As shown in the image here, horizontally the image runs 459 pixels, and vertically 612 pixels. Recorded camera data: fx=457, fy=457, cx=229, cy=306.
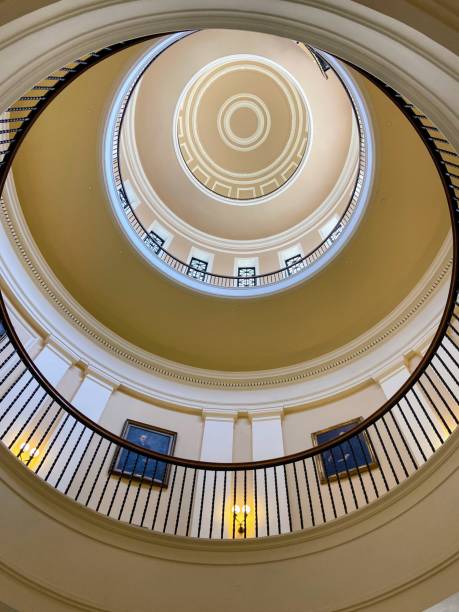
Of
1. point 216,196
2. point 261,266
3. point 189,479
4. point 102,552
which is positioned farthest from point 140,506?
point 216,196

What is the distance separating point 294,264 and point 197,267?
2.71 metres

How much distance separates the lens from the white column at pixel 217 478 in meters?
7.21

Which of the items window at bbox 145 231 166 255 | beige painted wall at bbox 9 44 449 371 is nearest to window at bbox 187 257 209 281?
window at bbox 145 231 166 255

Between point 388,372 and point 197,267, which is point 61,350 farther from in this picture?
point 388,372

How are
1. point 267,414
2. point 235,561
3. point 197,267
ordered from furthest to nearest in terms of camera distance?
point 197,267, point 267,414, point 235,561

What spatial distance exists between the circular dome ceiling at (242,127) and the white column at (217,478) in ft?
22.9

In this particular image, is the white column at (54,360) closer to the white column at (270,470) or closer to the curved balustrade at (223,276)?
the curved balustrade at (223,276)

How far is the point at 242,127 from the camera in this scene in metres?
14.9

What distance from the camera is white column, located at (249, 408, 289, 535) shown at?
721cm

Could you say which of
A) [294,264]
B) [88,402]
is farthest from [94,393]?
[294,264]

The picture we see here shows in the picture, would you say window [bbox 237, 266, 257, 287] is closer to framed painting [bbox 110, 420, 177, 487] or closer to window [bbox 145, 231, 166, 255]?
window [bbox 145, 231, 166, 255]

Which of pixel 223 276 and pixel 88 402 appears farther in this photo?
pixel 223 276

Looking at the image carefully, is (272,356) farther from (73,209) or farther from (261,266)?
(73,209)

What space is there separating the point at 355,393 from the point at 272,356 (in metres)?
2.14
